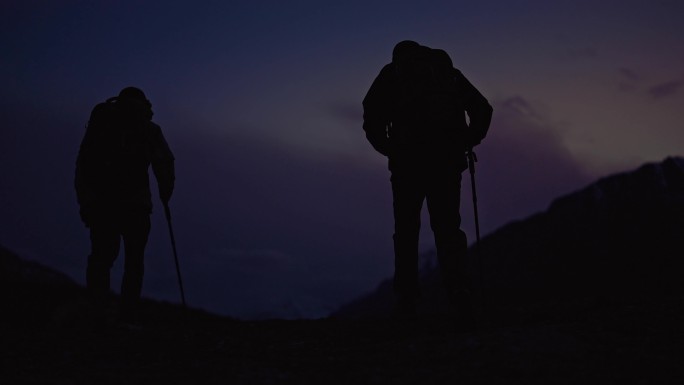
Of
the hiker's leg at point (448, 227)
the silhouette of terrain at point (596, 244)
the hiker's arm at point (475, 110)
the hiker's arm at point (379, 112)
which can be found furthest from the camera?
the silhouette of terrain at point (596, 244)

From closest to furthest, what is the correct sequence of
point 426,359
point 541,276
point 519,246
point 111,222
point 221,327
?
point 426,359 → point 111,222 → point 221,327 → point 541,276 → point 519,246

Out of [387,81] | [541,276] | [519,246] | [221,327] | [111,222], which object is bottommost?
[221,327]

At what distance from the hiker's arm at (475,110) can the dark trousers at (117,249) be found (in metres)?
4.51

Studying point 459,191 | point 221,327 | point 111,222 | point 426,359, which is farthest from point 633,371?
point 111,222

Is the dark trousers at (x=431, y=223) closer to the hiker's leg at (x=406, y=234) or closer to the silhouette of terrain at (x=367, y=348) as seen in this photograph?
the hiker's leg at (x=406, y=234)

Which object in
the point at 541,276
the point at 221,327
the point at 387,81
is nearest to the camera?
the point at 387,81

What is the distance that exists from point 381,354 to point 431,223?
2051 mm

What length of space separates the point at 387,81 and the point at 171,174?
3476mm

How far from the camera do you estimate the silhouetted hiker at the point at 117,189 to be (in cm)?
761

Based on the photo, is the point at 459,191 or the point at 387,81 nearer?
the point at 459,191

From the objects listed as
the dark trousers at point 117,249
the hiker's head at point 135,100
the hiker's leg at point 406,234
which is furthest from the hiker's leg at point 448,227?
the hiker's head at point 135,100

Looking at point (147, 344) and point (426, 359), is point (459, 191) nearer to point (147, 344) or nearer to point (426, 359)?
point (426, 359)

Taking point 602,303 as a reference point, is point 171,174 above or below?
above

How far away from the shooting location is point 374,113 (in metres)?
6.98
